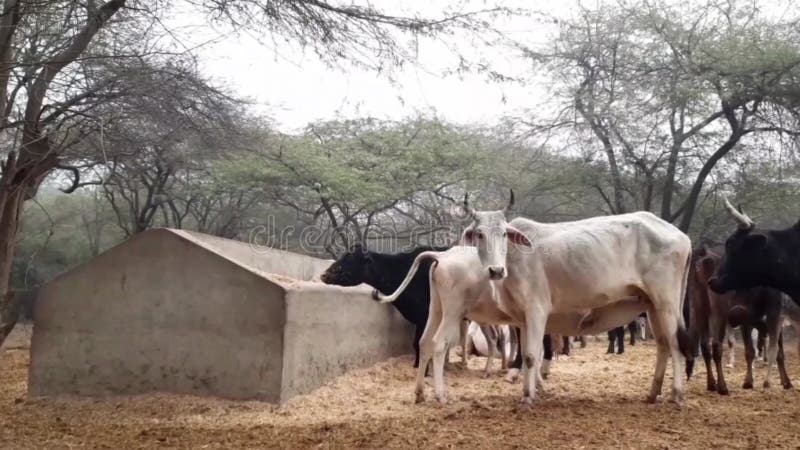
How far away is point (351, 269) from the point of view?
1102 centimetres

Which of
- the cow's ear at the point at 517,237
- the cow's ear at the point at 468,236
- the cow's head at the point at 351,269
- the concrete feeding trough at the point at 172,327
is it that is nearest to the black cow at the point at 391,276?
the cow's head at the point at 351,269

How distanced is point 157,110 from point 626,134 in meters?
14.9

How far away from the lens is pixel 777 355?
9539 millimetres

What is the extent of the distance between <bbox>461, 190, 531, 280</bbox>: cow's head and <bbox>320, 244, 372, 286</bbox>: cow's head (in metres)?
3.29

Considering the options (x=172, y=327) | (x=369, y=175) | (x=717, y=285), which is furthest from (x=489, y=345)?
(x=369, y=175)

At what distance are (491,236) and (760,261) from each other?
9.91ft

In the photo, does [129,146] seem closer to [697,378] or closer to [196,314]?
[196,314]

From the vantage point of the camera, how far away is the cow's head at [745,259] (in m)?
8.15

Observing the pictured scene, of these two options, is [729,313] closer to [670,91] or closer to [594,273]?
[594,273]

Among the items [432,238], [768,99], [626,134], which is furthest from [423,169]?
[768,99]

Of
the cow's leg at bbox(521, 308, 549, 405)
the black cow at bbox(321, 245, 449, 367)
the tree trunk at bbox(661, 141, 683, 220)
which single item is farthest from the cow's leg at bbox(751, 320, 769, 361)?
the tree trunk at bbox(661, 141, 683, 220)

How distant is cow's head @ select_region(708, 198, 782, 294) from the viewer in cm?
815

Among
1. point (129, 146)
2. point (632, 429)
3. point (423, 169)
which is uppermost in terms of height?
point (423, 169)

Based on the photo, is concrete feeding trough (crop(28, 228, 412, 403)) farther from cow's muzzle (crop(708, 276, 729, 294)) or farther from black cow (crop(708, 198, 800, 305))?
black cow (crop(708, 198, 800, 305))
